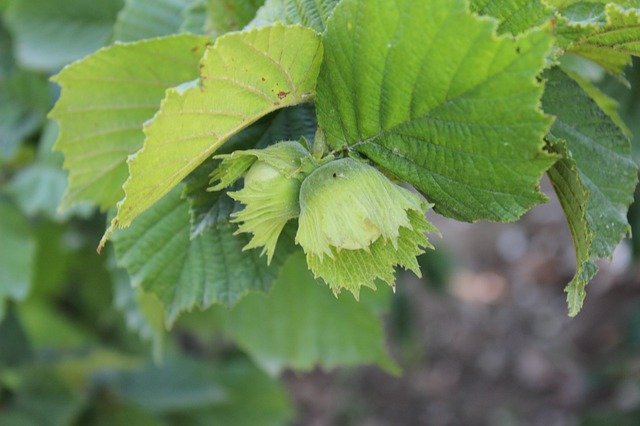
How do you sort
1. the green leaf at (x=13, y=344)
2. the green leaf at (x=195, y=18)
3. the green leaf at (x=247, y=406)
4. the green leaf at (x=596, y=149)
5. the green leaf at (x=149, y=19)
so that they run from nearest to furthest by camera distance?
the green leaf at (x=596, y=149), the green leaf at (x=195, y=18), the green leaf at (x=149, y=19), the green leaf at (x=13, y=344), the green leaf at (x=247, y=406)

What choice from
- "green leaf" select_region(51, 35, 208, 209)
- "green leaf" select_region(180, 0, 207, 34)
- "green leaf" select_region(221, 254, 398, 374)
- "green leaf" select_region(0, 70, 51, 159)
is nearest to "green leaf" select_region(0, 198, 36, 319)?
"green leaf" select_region(0, 70, 51, 159)

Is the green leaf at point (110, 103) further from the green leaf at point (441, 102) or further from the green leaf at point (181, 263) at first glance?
the green leaf at point (441, 102)

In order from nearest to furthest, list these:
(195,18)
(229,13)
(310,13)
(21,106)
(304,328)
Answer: (310,13)
(229,13)
(195,18)
(304,328)
(21,106)

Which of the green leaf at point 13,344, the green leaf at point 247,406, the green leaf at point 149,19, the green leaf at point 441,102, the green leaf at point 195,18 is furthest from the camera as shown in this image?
the green leaf at point 247,406

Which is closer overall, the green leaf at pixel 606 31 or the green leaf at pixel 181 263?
the green leaf at pixel 606 31

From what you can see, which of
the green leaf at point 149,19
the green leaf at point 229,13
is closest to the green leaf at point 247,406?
the green leaf at point 149,19

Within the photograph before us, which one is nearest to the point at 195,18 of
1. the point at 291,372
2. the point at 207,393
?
the point at 207,393

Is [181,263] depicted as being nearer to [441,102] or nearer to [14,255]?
[441,102]
